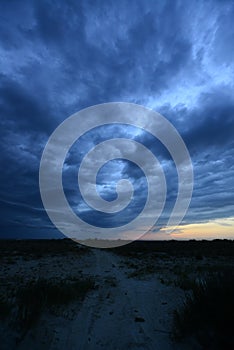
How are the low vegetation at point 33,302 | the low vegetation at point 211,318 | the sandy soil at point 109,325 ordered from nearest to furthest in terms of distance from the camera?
the low vegetation at point 211,318 → the sandy soil at point 109,325 → the low vegetation at point 33,302

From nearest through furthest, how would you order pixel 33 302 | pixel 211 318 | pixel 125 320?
pixel 211 318 → pixel 33 302 → pixel 125 320

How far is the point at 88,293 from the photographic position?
11281mm

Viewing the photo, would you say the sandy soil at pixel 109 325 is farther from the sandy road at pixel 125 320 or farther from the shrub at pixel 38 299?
the shrub at pixel 38 299

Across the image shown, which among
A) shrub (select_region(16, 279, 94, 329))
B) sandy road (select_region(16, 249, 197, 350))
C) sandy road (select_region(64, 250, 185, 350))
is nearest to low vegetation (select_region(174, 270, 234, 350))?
sandy road (select_region(16, 249, 197, 350))

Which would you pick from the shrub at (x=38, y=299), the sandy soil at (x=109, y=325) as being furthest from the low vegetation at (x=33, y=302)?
the sandy soil at (x=109, y=325)

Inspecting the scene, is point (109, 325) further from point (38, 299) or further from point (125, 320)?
point (38, 299)

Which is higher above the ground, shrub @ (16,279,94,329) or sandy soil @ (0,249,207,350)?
shrub @ (16,279,94,329)

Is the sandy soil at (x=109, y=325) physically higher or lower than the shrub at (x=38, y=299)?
lower

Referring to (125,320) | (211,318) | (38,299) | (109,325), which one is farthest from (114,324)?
(211,318)

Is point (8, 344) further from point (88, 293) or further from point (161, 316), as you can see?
point (88, 293)

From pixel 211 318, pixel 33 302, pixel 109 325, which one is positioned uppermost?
pixel 33 302

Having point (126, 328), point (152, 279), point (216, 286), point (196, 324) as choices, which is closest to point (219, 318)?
point (196, 324)

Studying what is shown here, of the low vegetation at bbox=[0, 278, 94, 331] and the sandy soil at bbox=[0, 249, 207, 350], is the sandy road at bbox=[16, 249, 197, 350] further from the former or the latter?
the low vegetation at bbox=[0, 278, 94, 331]

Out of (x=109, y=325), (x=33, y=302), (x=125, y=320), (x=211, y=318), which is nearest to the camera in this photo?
(x=211, y=318)
